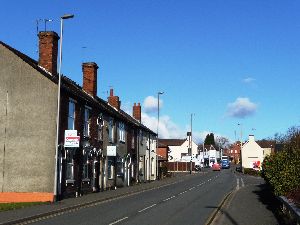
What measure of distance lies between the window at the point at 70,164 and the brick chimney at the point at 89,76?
938cm

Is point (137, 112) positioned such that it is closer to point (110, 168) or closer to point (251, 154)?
point (110, 168)

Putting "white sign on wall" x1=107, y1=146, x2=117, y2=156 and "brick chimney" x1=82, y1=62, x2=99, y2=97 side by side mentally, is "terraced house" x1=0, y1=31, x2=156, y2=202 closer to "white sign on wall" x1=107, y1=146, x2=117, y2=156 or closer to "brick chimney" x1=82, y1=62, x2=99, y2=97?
"white sign on wall" x1=107, y1=146, x2=117, y2=156

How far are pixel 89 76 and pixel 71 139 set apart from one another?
12.2m

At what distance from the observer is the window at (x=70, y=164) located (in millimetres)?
28355

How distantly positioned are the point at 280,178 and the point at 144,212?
6034 mm

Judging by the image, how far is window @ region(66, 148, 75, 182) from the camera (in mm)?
28355

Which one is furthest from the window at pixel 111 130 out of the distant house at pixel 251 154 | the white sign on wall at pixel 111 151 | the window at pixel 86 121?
the distant house at pixel 251 154

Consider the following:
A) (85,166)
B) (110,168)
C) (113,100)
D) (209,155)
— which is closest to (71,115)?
(85,166)

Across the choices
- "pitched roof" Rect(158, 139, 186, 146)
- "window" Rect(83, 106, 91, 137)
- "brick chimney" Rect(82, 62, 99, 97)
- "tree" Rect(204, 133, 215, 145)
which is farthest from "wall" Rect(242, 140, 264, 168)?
"tree" Rect(204, 133, 215, 145)

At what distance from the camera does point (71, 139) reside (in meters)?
26.2

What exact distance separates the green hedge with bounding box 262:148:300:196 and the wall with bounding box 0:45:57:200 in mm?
12177

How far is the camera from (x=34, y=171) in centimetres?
2616

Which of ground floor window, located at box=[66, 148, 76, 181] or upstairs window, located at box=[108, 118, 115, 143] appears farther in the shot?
upstairs window, located at box=[108, 118, 115, 143]

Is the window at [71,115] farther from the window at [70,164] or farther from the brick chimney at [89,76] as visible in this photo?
the brick chimney at [89,76]
